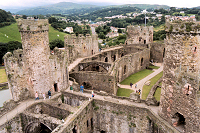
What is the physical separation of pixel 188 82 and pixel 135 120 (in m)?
7.21

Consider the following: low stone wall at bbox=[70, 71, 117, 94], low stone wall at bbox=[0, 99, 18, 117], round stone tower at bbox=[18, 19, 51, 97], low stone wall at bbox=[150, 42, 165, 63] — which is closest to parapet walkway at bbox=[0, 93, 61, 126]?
low stone wall at bbox=[0, 99, 18, 117]

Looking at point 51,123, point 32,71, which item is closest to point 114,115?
point 51,123

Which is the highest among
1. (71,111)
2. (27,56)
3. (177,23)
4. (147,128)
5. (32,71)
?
(177,23)

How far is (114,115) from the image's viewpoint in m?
18.8

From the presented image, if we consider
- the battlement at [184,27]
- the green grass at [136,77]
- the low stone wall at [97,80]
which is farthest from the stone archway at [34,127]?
the green grass at [136,77]

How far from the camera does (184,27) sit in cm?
1282

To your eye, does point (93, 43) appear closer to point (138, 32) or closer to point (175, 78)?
point (138, 32)

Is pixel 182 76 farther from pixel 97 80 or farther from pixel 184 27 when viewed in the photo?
pixel 97 80

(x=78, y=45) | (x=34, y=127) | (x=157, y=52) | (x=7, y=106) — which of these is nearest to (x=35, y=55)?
(x=7, y=106)

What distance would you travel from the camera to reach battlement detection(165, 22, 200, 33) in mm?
12516

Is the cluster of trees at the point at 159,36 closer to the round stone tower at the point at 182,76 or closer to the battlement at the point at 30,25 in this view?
the battlement at the point at 30,25

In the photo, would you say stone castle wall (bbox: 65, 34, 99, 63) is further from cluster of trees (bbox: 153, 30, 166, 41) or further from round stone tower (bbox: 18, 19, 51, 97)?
cluster of trees (bbox: 153, 30, 166, 41)

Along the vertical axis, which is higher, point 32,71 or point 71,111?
point 32,71

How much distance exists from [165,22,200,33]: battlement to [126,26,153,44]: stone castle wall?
102 ft
